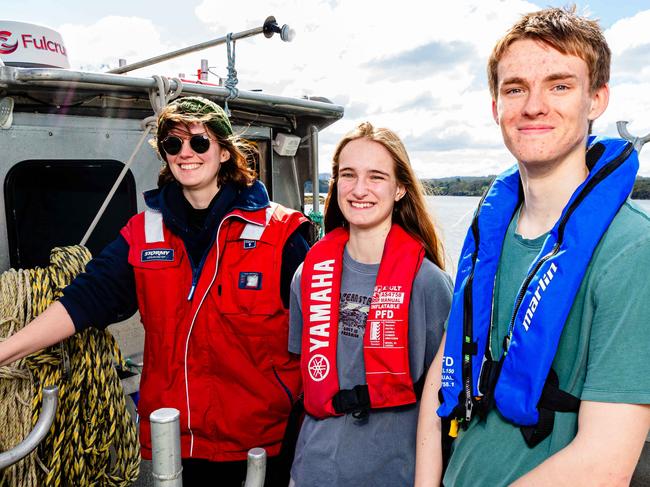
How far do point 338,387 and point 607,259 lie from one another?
40.2 inches

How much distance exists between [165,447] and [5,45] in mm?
3198

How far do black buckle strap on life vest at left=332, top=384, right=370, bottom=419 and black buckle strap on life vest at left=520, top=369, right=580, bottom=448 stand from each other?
667mm

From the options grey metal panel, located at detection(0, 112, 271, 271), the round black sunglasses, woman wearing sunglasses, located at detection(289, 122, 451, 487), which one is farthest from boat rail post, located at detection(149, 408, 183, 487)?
grey metal panel, located at detection(0, 112, 271, 271)

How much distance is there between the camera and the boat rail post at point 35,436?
5.70 feet

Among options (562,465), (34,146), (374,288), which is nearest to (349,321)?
(374,288)

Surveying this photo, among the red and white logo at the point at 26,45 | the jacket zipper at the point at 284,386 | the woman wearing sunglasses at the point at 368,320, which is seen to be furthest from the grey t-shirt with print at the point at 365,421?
the red and white logo at the point at 26,45

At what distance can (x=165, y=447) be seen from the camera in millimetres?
1374

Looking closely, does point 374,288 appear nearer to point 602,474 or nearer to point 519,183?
point 519,183

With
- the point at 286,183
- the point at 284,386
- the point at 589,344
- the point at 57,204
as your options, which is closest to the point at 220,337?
the point at 284,386

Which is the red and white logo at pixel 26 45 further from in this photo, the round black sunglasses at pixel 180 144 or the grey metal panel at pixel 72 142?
the round black sunglasses at pixel 180 144

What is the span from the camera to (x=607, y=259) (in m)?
1.19

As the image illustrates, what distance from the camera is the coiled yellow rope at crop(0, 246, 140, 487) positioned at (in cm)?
242

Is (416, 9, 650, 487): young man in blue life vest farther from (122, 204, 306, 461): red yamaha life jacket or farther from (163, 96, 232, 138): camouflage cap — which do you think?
(163, 96, 232, 138): camouflage cap

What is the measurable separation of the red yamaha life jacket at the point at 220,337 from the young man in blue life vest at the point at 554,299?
0.86 metres
